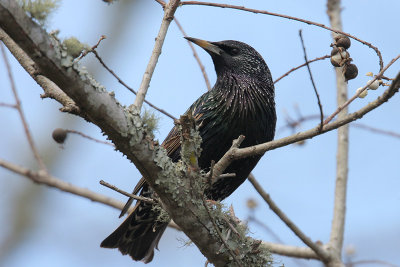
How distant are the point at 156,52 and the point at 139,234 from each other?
1.40 m

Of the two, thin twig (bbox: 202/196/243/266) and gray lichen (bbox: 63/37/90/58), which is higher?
gray lichen (bbox: 63/37/90/58)

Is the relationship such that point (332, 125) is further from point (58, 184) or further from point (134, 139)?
point (58, 184)

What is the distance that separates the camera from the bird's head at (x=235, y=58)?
13.4 feet

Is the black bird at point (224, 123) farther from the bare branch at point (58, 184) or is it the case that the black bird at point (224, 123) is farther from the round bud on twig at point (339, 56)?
the round bud on twig at point (339, 56)

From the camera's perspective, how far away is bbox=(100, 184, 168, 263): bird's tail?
12.6 ft

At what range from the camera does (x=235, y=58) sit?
4141 mm

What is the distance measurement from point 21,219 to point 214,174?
11.7 feet

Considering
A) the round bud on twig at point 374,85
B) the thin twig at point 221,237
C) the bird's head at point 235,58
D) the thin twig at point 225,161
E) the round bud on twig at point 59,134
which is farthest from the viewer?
the bird's head at point 235,58

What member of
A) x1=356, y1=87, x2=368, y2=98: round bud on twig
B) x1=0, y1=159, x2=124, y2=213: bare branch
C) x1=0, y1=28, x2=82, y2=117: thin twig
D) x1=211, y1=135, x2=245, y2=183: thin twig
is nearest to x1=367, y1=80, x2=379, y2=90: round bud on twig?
x1=356, y1=87, x2=368, y2=98: round bud on twig

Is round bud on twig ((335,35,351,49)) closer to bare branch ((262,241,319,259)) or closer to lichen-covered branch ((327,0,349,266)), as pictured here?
lichen-covered branch ((327,0,349,266))

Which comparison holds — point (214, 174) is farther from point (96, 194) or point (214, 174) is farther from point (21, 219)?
point (21, 219)

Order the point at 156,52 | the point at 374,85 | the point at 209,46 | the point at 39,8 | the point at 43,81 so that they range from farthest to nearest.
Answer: the point at 209,46 → the point at 156,52 → the point at 43,81 → the point at 374,85 → the point at 39,8

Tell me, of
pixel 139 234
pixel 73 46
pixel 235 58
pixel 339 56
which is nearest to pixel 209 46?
pixel 235 58

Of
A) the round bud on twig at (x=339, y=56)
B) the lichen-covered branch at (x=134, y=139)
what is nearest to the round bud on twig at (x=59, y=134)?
the lichen-covered branch at (x=134, y=139)
